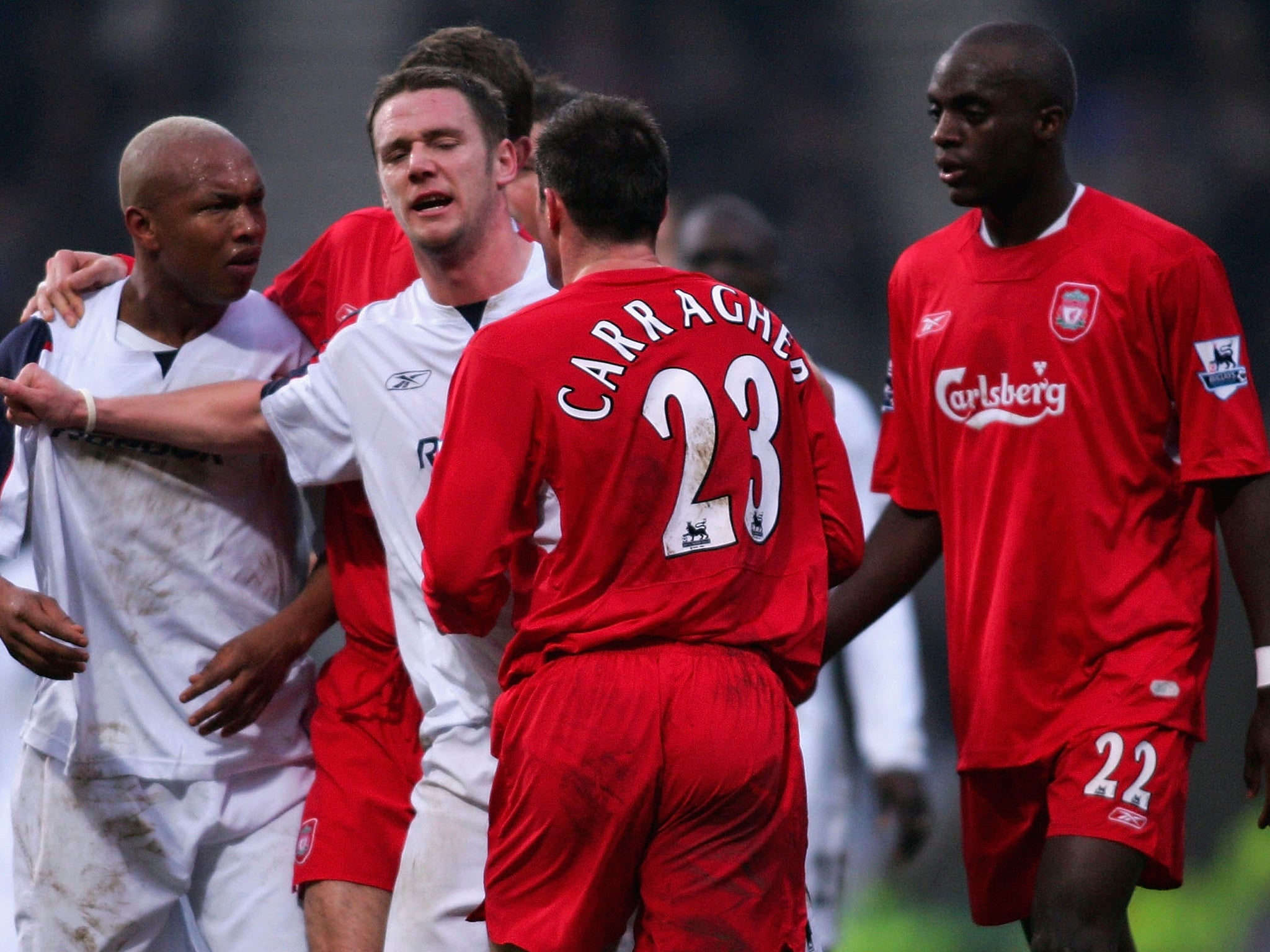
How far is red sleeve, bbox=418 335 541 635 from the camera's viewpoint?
3.00 m

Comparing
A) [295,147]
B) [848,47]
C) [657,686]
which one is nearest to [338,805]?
[657,686]

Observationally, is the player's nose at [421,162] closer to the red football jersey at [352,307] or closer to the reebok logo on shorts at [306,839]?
the red football jersey at [352,307]

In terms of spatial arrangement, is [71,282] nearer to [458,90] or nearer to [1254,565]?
[458,90]

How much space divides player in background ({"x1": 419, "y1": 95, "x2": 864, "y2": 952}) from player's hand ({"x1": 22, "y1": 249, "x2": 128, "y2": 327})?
136 cm

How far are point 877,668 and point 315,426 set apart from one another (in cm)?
260

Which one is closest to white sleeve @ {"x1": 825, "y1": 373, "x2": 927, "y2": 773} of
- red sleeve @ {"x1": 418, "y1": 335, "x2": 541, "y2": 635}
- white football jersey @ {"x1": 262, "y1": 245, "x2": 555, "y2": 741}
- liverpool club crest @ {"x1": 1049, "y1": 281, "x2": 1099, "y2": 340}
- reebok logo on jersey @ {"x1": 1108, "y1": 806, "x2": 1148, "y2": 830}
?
liverpool club crest @ {"x1": 1049, "y1": 281, "x2": 1099, "y2": 340}

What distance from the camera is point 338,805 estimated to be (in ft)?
12.3

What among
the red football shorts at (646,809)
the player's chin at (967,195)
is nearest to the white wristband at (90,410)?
the red football shorts at (646,809)

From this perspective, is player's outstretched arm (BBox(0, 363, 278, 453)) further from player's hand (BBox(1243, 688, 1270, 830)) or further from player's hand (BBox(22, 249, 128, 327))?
player's hand (BBox(1243, 688, 1270, 830))

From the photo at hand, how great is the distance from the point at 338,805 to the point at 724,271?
8.67 ft

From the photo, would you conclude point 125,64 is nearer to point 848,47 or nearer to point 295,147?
point 295,147

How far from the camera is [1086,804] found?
348 cm

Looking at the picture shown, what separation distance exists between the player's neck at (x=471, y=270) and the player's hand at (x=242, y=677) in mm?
864

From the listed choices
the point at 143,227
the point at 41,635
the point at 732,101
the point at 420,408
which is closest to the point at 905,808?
the point at 420,408
